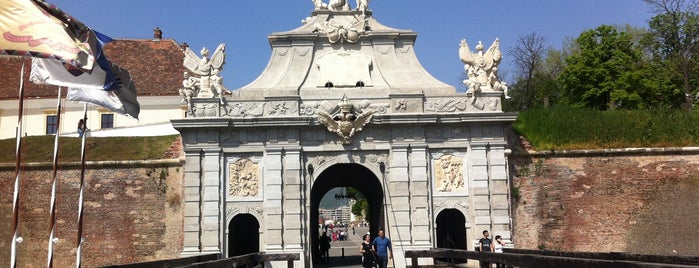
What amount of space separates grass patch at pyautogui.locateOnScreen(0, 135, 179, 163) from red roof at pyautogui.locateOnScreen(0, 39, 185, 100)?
1025 cm

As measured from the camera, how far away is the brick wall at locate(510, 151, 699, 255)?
25047 millimetres

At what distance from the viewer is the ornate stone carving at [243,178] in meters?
24.1

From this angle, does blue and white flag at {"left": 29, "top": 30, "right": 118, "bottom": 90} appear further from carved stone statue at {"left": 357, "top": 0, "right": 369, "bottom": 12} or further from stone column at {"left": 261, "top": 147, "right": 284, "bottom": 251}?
carved stone statue at {"left": 357, "top": 0, "right": 369, "bottom": 12}

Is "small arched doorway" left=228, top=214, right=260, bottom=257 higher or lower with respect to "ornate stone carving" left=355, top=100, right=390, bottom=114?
lower

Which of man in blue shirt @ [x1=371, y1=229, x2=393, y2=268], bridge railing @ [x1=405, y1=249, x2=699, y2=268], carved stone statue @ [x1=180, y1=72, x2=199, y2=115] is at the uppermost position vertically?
carved stone statue @ [x1=180, y1=72, x2=199, y2=115]

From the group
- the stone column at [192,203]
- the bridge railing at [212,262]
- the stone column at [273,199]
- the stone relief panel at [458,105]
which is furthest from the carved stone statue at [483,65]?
the bridge railing at [212,262]

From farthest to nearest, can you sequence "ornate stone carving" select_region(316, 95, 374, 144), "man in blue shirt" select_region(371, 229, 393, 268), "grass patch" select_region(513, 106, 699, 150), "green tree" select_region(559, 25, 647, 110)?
"green tree" select_region(559, 25, 647, 110), "grass patch" select_region(513, 106, 699, 150), "ornate stone carving" select_region(316, 95, 374, 144), "man in blue shirt" select_region(371, 229, 393, 268)

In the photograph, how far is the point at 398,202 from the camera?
24.0 meters

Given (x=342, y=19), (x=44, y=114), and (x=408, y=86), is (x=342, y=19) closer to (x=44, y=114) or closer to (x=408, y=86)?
(x=408, y=86)

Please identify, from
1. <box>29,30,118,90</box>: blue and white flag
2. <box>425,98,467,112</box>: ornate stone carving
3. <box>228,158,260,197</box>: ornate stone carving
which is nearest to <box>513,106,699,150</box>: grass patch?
<box>425,98,467,112</box>: ornate stone carving

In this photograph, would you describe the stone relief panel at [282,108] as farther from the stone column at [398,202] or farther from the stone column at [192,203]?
the stone column at [398,202]

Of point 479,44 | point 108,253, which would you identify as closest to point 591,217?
point 479,44

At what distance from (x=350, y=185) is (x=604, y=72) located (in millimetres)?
20095

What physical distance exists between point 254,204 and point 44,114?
66.6 feet
